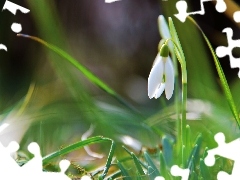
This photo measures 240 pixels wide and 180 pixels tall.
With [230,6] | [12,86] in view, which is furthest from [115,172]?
[230,6]

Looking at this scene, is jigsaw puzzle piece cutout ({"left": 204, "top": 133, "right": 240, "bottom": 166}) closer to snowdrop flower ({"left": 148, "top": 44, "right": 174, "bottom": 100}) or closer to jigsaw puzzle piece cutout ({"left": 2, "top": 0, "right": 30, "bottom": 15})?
snowdrop flower ({"left": 148, "top": 44, "right": 174, "bottom": 100})

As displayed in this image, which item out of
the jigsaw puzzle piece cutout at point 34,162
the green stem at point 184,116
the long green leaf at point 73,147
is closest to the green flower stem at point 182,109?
the green stem at point 184,116

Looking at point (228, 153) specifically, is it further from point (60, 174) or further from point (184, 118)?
point (60, 174)

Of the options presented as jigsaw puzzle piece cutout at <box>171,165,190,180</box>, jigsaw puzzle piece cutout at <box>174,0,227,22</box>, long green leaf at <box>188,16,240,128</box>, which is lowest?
jigsaw puzzle piece cutout at <box>171,165,190,180</box>

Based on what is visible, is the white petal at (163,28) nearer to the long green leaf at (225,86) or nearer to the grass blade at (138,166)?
the long green leaf at (225,86)

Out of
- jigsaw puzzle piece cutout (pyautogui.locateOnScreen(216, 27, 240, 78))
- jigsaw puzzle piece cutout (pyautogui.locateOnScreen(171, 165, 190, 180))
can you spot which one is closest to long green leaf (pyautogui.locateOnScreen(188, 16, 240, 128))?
jigsaw puzzle piece cutout (pyautogui.locateOnScreen(216, 27, 240, 78))

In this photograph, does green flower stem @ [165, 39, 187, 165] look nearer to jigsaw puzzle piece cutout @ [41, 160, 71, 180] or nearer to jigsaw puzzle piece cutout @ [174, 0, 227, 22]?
jigsaw puzzle piece cutout @ [174, 0, 227, 22]

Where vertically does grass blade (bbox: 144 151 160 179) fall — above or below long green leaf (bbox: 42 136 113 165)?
below

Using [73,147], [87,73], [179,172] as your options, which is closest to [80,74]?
[87,73]
